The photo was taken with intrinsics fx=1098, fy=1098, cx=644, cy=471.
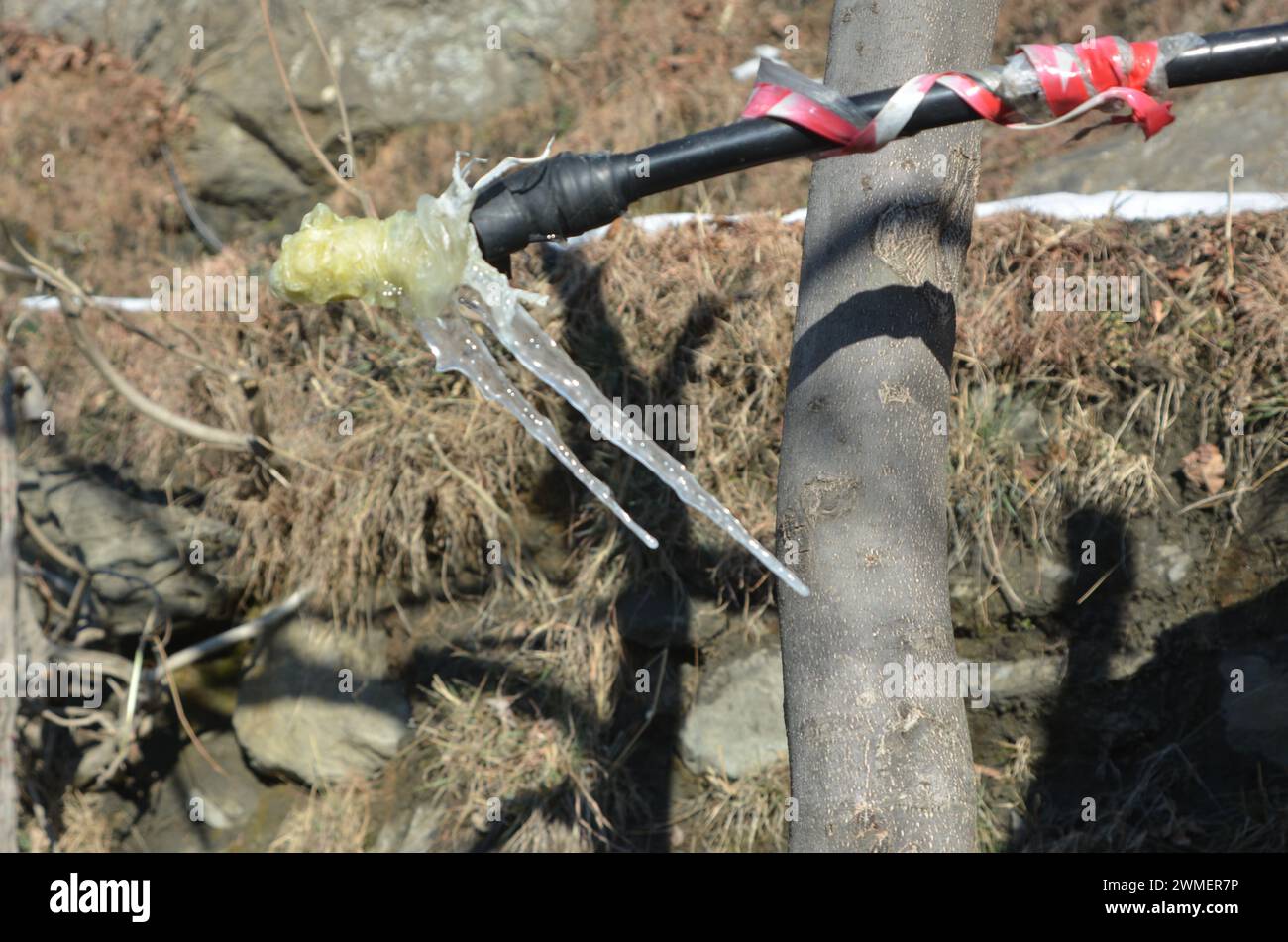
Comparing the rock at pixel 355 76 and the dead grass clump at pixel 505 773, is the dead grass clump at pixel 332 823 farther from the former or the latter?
the rock at pixel 355 76

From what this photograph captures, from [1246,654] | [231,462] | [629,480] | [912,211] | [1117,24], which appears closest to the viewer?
[912,211]

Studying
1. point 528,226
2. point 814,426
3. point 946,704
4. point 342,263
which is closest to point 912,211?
point 814,426

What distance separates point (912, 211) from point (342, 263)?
1.16 m

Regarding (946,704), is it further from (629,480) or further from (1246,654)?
(629,480)

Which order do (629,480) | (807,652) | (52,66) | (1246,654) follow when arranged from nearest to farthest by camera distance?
(807,652), (1246,654), (629,480), (52,66)

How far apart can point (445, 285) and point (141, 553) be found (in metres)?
3.50

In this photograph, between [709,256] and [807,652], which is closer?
[807,652]

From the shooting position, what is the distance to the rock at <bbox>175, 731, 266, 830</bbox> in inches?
185

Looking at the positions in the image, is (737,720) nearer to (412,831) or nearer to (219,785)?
(412,831)

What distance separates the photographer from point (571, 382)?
2.25 metres

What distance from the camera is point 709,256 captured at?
14.5 ft

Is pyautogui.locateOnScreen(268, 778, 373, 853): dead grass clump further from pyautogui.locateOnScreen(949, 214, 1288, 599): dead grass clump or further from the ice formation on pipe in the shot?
the ice formation on pipe

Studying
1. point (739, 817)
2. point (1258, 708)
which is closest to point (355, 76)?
point (739, 817)

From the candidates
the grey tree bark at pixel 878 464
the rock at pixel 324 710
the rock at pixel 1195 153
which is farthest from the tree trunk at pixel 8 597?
the rock at pixel 1195 153
